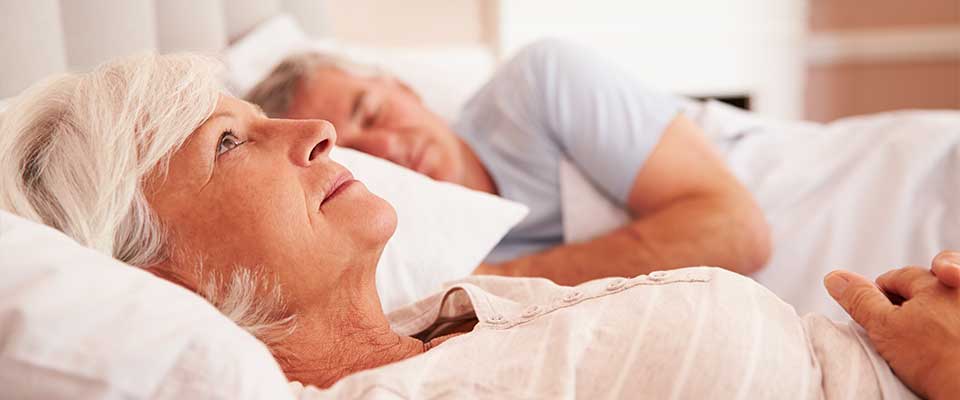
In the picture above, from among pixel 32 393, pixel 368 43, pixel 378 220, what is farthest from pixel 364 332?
pixel 368 43

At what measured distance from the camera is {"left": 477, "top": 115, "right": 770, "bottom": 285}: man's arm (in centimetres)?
135

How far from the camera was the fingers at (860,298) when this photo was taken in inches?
30.7

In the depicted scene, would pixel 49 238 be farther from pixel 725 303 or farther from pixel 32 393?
pixel 725 303

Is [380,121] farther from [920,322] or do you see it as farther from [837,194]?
[920,322]

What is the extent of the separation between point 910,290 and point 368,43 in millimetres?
1956

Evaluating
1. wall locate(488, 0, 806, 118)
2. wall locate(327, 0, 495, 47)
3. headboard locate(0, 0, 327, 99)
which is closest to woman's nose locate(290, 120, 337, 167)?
headboard locate(0, 0, 327, 99)

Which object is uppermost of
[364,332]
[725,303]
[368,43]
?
[725,303]

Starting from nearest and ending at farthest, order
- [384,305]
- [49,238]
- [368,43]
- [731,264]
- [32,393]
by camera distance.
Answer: [32,393] → [49,238] → [384,305] → [731,264] → [368,43]

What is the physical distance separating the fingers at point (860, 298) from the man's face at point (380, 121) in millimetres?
758

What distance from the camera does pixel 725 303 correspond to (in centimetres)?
74

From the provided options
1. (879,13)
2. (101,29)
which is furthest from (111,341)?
(879,13)

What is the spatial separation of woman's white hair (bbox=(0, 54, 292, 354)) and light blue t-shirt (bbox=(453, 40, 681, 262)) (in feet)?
2.46

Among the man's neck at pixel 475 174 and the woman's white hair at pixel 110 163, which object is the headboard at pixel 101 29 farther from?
the man's neck at pixel 475 174

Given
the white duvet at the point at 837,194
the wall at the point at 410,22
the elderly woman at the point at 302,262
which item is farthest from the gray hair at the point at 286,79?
the wall at the point at 410,22
